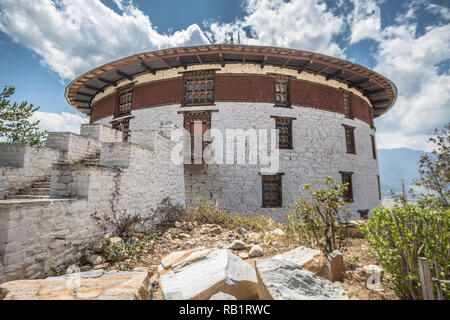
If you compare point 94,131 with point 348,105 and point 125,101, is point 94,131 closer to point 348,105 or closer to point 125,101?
point 125,101

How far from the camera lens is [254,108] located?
1229 cm

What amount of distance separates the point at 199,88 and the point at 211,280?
1165cm

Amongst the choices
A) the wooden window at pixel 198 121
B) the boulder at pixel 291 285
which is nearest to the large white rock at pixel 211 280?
the boulder at pixel 291 285

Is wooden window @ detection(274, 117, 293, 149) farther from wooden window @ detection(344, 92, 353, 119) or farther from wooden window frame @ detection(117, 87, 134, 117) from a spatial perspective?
wooden window frame @ detection(117, 87, 134, 117)

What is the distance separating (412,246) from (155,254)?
15.7 ft

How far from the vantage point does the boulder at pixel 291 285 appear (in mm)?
2396

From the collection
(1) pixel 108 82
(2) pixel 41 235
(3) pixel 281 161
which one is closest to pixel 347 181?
(3) pixel 281 161

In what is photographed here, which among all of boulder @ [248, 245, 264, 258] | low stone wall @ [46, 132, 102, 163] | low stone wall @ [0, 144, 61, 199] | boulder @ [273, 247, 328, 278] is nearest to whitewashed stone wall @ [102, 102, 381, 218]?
low stone wall @ [46, 132, 102, 163]

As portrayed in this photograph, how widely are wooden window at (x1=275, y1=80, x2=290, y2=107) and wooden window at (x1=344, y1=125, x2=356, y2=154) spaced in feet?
16.1

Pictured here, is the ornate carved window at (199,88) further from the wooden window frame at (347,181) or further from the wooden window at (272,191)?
the wooden window frame at (347,181)

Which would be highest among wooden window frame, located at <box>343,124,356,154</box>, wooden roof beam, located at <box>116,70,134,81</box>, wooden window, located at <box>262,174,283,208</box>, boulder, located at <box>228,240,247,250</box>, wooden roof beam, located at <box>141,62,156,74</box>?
wooden roof beam, located at <box>141,62,156,74</box>

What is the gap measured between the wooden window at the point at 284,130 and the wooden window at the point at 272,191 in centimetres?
204

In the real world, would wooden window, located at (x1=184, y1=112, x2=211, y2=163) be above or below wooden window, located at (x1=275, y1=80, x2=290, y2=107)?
below

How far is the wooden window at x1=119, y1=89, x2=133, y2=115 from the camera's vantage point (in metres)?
14.2
